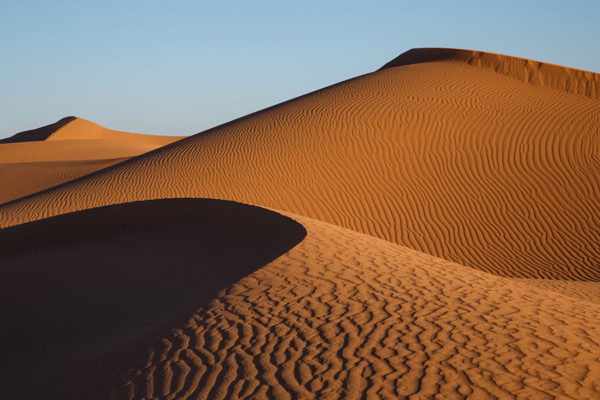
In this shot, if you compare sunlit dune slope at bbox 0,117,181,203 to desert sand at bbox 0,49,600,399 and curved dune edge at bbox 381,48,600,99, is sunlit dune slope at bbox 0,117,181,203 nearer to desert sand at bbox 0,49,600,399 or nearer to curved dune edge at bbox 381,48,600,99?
desert sand at bbox 0,49,600,399

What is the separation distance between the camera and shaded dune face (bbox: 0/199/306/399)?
21.4ft

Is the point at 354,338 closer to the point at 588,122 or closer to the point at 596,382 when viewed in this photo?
the point at 596,382

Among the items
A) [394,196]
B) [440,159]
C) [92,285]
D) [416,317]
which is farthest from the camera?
[440,159]

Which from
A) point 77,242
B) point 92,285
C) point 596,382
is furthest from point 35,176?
point 596,382

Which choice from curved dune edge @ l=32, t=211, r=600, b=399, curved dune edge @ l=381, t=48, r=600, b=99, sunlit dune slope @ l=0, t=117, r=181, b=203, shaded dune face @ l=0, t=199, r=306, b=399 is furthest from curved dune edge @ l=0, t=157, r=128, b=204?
curved dune edge @ l=32, t=211, r=600, b=399

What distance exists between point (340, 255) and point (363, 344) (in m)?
2.77

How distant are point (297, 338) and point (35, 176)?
26.0 metres

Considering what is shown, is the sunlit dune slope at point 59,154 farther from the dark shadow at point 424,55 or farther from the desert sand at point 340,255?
the dark shadow at point 424,55

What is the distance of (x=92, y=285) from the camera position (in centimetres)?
916

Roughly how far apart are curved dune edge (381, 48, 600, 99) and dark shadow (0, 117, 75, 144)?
55.6 meters

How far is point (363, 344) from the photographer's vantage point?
5195mm

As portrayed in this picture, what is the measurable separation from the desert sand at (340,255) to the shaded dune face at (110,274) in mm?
45

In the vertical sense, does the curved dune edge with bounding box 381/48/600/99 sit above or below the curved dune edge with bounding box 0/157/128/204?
above

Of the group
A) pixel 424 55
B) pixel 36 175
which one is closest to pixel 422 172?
pixel 424 55
